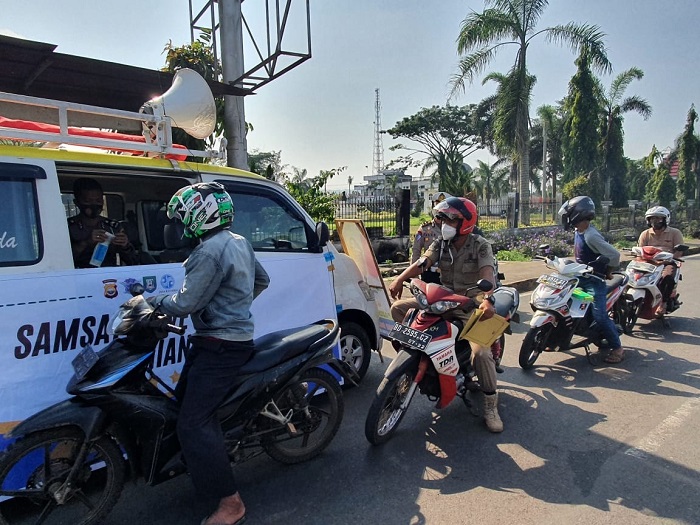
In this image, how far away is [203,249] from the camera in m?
2.51

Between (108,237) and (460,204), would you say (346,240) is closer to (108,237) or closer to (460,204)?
(460,204)

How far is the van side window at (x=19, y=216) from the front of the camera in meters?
2.66

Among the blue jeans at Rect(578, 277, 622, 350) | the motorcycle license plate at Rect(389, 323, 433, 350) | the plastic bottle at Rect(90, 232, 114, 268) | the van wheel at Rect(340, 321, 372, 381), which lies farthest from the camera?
the blue jeans at Rect(578, 277, 622, 350)

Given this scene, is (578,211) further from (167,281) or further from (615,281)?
(167,281)

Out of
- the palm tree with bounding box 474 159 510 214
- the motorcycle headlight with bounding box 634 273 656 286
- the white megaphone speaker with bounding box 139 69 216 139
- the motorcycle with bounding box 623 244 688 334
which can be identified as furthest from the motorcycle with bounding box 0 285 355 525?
the palm tree with bounding box 474 159 510 214

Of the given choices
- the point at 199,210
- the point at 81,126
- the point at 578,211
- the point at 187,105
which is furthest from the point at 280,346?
the point at 578,211

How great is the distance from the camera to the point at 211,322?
2.65 meters

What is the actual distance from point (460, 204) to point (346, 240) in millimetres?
1351

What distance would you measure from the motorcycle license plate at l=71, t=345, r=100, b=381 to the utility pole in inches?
211

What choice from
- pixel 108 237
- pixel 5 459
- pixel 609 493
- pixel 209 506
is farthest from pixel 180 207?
pixel 609 493

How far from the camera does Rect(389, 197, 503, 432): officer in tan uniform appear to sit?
3771mm

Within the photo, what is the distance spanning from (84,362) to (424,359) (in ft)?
7.11

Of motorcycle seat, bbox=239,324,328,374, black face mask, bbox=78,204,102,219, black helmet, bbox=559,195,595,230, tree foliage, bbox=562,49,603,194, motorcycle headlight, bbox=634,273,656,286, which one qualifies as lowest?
motorcycle headlight, bbox=634,273,656,286

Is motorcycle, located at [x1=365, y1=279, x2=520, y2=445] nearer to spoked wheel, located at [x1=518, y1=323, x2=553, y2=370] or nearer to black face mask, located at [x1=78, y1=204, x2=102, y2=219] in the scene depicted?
spoked wheel, located at [x1=518, y1=323, x2=553, y2=370]
